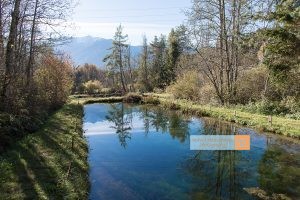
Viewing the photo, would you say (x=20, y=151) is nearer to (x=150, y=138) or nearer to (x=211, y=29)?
(x=150, y=138)

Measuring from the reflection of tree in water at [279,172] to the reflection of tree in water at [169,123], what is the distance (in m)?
5.39

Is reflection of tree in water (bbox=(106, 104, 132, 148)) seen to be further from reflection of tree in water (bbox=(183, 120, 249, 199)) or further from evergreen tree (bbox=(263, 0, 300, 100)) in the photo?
evergreen tree (bbox=(263, 0, 300, 100))

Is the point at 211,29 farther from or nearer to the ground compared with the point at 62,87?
farther from the ground

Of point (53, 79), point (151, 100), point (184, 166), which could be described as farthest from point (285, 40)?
point (151, 100)

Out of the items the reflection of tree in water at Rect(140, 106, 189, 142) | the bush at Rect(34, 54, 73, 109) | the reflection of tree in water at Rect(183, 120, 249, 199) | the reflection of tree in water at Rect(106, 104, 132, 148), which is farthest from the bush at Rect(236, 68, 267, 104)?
the bush at Rect(34, 54, 73, 109)

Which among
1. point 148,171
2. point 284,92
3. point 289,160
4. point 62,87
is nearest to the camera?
point 148,171

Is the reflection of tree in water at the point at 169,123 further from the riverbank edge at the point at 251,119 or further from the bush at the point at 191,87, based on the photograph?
the bush at the point at 191,87

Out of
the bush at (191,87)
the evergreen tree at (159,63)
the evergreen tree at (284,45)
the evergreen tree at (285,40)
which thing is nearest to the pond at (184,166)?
the evergreen tree at (284,45)

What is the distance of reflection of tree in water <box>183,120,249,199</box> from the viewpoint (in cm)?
995

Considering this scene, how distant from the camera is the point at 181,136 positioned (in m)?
19.6

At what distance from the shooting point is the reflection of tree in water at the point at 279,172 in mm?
10328

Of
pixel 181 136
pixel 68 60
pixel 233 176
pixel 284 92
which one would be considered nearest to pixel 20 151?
pixel 233 176

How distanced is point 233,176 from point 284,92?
53.9 feet

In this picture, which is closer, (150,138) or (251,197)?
(251,197)
